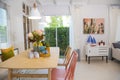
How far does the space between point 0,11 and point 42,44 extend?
1830 mm

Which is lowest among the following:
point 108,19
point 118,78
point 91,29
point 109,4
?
point 118,78

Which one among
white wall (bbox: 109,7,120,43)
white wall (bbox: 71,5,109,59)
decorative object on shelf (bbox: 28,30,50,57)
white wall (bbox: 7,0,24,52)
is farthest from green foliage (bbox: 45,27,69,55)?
decorative object on shelf (bbox: 28,30,50,57)

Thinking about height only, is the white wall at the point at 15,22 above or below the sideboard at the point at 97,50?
above

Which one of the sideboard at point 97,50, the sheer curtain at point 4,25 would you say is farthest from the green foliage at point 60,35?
the sheer curtain at point 4,25

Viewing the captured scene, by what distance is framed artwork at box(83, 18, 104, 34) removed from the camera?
7043mm

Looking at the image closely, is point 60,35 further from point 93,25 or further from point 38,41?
point 38,41

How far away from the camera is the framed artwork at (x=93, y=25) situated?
7043mm

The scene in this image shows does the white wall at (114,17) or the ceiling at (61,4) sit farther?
the white wall at (114,17)

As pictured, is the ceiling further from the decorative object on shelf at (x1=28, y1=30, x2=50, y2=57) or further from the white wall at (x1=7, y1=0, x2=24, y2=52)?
the decorative object on shelf at (x1=28, y1=30, x2=50, y2=57)

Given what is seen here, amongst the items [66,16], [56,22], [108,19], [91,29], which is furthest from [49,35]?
[108,19]

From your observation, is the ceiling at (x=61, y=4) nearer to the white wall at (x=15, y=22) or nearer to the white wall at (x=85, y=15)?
the white wall at (x=85, y=15)

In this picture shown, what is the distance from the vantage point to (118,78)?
432 centimetres

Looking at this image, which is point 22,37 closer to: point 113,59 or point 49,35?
point 49,35

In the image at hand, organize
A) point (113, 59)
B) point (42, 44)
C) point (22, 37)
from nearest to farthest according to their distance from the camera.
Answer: point (42, 44) < point (22, 37) < point (113, 59)
